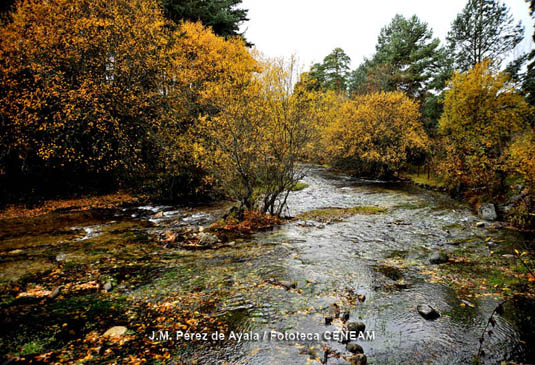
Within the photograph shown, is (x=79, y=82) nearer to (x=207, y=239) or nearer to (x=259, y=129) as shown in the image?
(x=259, y=129)

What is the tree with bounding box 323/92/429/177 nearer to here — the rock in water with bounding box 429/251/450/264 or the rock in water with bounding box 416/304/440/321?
the rock in water with bounding box 429/251/450/264

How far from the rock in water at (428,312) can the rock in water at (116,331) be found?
19.7 ft

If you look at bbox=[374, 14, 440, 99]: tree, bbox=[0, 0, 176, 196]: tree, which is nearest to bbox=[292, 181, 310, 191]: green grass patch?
bbox=[0, 0, 176, 196]: tree

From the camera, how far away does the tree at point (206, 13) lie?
27.9m

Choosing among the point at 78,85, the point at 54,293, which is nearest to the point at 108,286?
the point at 54,293

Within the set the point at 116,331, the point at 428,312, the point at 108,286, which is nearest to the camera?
the point at 116,331

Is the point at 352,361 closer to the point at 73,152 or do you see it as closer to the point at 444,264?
the point at 444,264

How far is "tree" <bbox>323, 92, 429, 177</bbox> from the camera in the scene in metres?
28.4

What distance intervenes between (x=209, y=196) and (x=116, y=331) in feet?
52.3

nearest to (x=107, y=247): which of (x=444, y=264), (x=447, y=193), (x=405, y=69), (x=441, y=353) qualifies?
(x=441, y=353)

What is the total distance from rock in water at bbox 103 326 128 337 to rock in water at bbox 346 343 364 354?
13.2 ft

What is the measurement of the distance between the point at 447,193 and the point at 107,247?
23079mm

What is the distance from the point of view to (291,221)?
14602 millimetres

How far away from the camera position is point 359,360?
423cm
